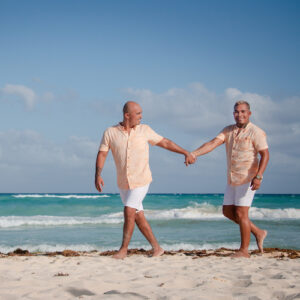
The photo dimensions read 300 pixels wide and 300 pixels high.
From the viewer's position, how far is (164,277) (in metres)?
4.35

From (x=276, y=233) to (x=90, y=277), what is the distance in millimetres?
8018

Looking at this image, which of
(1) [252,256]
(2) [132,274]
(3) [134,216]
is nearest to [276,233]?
(1) [252,256]

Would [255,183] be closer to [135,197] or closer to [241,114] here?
[241,114]

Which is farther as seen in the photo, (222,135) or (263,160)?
(222,135)

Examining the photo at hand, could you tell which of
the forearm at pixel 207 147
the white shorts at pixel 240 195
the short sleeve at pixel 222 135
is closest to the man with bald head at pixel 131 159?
the forearm at pixel 207 147

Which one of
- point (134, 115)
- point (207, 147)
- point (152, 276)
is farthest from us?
point (207, 147)

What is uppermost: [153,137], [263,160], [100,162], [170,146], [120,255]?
[153,137]

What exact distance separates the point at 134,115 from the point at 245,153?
1.71 metres

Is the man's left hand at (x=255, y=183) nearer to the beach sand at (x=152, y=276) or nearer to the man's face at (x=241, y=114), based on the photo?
the man's face at (x=241, y=114)

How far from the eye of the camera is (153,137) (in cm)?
606

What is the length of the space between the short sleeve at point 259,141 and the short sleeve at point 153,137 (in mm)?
1371

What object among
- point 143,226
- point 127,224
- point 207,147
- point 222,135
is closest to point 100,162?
point 127,224

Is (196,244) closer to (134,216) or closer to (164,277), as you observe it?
(134,216)

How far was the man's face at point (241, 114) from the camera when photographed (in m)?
5.95
